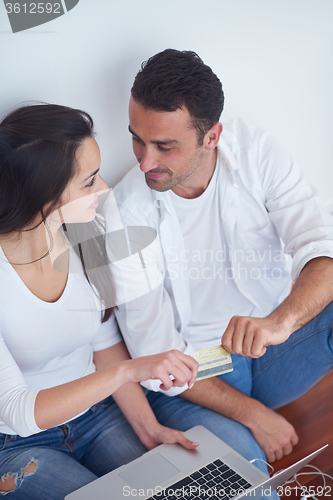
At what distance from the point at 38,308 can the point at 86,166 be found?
0.31 meters

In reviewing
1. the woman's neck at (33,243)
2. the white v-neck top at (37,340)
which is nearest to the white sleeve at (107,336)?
the white v-neck top at (37,340)

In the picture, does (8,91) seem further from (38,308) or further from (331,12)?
(331,12)

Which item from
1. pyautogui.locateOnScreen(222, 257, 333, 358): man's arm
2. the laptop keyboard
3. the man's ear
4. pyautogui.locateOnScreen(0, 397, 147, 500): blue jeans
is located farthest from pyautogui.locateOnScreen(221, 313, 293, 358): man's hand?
the man's ear

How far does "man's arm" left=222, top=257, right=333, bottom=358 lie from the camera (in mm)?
941

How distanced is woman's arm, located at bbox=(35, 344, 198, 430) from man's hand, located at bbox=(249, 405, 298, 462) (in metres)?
0.42

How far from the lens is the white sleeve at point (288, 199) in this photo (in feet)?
4.08

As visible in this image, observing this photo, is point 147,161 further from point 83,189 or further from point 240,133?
point 240,133

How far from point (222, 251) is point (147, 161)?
1.04ft

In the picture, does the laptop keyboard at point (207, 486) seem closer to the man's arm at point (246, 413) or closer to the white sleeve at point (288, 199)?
the man's arm at point (246, 413)

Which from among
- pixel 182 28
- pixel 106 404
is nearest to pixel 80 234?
pixel 106 404

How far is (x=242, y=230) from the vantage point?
49.8 inches

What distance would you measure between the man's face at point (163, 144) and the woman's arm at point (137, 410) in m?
0.43

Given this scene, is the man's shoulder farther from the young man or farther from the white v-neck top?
the white v-neck top

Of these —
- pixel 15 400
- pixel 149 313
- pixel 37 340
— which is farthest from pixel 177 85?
pixel 15 400
